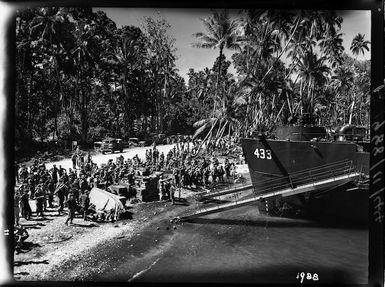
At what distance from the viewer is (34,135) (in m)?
9.20

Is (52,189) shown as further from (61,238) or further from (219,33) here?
(219,33)

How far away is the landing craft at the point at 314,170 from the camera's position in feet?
37.1

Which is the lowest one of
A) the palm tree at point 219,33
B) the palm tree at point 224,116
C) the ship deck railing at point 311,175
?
the ship deck railing at point 311,175

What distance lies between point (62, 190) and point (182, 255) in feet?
17.1

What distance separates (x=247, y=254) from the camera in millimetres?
10008

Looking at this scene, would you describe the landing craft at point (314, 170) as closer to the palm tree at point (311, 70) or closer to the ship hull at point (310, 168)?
the ship hull at point (310, 168)

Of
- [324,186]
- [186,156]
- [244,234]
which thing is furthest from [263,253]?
[186,156]

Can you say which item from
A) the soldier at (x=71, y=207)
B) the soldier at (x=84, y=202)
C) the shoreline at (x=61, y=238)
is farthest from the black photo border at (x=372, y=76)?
the soldier at (x=84, y=202)

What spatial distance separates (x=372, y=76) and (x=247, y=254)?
6.63 m

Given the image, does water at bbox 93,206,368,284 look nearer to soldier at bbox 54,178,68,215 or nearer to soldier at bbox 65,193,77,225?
soldier at bbox 65,193,77,225

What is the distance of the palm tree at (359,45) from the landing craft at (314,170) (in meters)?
4.02

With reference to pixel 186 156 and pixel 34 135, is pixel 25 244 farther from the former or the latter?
pixel 186 156

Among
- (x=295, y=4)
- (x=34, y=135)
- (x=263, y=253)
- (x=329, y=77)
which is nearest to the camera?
(x=295, y=4)

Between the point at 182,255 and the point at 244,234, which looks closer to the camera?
the point at 182,255
